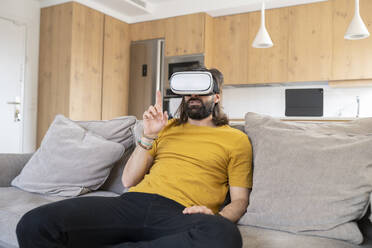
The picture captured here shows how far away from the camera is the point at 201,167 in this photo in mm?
1411

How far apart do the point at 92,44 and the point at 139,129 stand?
3292 millimetres

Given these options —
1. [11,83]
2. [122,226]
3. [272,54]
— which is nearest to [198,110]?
[122,226]

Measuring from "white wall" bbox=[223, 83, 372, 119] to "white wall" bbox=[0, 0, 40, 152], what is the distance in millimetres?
2766

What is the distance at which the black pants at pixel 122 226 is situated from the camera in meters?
1.01

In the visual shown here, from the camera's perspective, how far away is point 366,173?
1237 mm

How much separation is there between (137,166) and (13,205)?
2.08 feet

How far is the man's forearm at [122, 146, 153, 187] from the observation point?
1.50 metres

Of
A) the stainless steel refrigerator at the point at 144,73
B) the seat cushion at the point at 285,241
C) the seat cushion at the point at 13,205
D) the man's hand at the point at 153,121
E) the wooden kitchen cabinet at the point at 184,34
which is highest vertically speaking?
the wooden kitchen cabinet at the point at 184,34

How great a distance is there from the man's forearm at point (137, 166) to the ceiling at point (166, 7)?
3.59 metres

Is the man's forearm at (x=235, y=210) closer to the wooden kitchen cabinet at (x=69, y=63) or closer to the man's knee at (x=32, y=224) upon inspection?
the man's knee at (x=32, y=224)

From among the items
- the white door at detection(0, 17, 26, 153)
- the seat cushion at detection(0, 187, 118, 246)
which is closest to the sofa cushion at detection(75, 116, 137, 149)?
the seat cushion at detection(0, 187, 118, 246)

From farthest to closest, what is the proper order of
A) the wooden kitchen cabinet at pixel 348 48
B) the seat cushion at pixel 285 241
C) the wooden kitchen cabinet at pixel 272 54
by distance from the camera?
the wooden kitchen cabinet at pixel 272 54
the wooden kitchen cabinet at pixel 348 48
the seat cushion at pixel 285 241

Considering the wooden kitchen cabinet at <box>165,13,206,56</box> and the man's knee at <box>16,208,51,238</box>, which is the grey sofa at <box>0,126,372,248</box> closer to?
the man's knee at <box>16,208,51,238</box>

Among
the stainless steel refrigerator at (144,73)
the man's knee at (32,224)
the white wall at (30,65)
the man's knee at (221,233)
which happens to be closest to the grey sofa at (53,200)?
the man's knee at (221,233)
